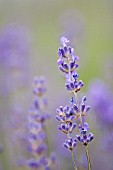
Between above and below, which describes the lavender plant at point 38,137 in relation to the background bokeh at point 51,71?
below

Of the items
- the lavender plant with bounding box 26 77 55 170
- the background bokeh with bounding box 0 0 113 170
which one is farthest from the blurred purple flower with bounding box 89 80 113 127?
the lavender plant with bounding box 26 77 55 170

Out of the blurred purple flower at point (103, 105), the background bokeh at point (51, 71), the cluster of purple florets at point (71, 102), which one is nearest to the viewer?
the cluster of purple florets at point (71, 102)

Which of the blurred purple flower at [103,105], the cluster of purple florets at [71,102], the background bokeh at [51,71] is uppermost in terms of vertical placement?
the background bokeh at [51,71]

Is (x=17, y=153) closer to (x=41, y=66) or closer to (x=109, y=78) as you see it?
(x=109, y=78)

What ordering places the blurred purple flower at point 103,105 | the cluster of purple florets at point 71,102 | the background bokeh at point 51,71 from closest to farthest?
the cluster of purple florets at point 71,102 → the blurred purple flower at point 103,105 → the background bokeh at point 51,71

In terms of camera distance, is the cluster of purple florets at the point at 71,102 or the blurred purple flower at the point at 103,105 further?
the blurred purple flower at the point at 103,105

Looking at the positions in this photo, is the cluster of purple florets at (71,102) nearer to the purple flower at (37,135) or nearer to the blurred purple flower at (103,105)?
the purple flower at (37,135)

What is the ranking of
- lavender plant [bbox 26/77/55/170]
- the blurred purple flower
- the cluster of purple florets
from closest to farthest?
the cluster of purple florets
lavender plant [bbox 26/77/55/170]
the blurred purple flower

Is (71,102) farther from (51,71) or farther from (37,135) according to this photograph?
(51,71)

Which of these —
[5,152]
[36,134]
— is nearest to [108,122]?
[36,134]

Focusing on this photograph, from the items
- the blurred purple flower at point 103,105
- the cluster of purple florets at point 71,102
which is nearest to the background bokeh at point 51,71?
the blurred purple flower at point 103,105

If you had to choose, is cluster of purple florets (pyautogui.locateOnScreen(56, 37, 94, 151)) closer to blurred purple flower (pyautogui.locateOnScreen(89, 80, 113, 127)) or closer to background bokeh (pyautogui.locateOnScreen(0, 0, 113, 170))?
background bokeh (pyautogui.locateOnScreen(0, 0, 113, 170))

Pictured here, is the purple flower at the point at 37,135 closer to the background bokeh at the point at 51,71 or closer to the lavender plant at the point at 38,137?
the lavender plant at the point at 38,137

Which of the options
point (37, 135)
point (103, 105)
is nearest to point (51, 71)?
point (103, 105)
